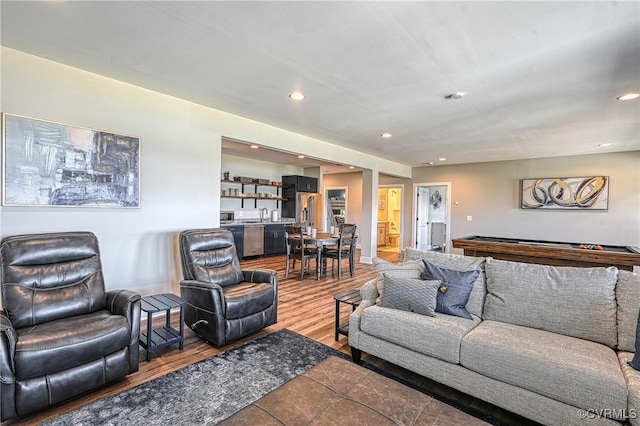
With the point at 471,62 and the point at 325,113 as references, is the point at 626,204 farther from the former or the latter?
the point at 325,113

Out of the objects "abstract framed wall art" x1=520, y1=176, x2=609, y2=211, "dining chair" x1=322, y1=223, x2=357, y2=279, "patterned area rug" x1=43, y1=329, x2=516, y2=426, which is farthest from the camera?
"abstract framed wall art" x1=520, y1=176, x2=609, y2=211

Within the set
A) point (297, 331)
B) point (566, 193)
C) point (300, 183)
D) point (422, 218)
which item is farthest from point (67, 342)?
point (422, 218)

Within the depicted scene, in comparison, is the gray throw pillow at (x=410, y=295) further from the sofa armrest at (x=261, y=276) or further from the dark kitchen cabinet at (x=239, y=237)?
the dark kitchen cabinet at (x=239, y=237)

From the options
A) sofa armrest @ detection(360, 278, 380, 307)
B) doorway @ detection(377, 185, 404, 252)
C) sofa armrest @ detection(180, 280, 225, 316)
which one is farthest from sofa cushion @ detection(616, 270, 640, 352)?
doorway @ detection(377, 185, 404, 252)

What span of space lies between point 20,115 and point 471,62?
12.5 ft

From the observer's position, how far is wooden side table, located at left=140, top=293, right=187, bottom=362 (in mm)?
2574

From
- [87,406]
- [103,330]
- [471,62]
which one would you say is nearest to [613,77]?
[471,62]

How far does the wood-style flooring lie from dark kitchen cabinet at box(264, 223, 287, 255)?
2.11 m

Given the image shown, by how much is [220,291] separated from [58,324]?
1113mm

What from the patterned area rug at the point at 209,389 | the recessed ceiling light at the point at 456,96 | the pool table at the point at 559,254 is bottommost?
the patterned area rug at the point at 209,389

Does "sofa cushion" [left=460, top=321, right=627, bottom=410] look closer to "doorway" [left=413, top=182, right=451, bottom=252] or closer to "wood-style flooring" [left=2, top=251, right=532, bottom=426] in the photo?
"wood-style flooring" [left=2, top=251, right=532, bottom=426]

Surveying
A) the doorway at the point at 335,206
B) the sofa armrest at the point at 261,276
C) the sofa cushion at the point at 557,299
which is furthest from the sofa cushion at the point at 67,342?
the doorway at the point at 335,206

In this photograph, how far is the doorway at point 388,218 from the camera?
10750mm

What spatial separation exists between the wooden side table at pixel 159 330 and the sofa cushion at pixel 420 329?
1618 mm
